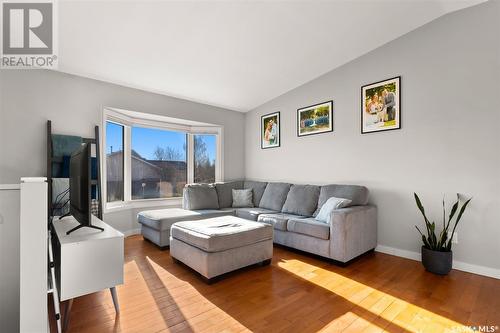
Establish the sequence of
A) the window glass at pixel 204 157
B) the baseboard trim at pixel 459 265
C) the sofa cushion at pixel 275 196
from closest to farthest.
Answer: the baseboard trim at pixel 459 265
the sofa cushion at pixel 275 196
the window glass at pixel 204 157

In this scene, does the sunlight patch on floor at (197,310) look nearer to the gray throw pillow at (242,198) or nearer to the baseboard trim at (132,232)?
the baseboard trim at (132,232)

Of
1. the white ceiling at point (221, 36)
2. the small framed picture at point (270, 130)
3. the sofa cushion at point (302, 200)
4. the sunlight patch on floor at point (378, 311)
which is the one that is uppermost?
the white ceiling at point (221, 36)

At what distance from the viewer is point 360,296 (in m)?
2.06

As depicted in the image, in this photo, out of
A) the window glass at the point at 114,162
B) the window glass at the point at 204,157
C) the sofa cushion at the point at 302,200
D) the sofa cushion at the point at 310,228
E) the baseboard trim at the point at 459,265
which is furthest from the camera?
the window glass at the point at 204,157

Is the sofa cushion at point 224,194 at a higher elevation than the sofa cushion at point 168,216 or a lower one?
higher

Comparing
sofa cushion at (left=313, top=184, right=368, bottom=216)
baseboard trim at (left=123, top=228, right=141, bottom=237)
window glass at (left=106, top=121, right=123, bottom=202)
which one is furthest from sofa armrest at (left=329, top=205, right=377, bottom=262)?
window glass at (left=106, top=121, right=123, bottom=202)

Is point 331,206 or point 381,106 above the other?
point 381,106

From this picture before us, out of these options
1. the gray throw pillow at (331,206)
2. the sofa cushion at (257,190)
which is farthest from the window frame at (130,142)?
the gray throw pillow at (331,206)

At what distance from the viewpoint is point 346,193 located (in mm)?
3268

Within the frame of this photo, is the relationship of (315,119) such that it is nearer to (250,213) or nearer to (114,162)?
(250,213)

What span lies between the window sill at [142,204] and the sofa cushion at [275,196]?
5.61 feet

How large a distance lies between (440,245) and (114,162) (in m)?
4.63

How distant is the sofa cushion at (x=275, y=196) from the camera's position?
4070 mm

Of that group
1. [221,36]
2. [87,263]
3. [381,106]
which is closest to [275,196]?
[381,106]
